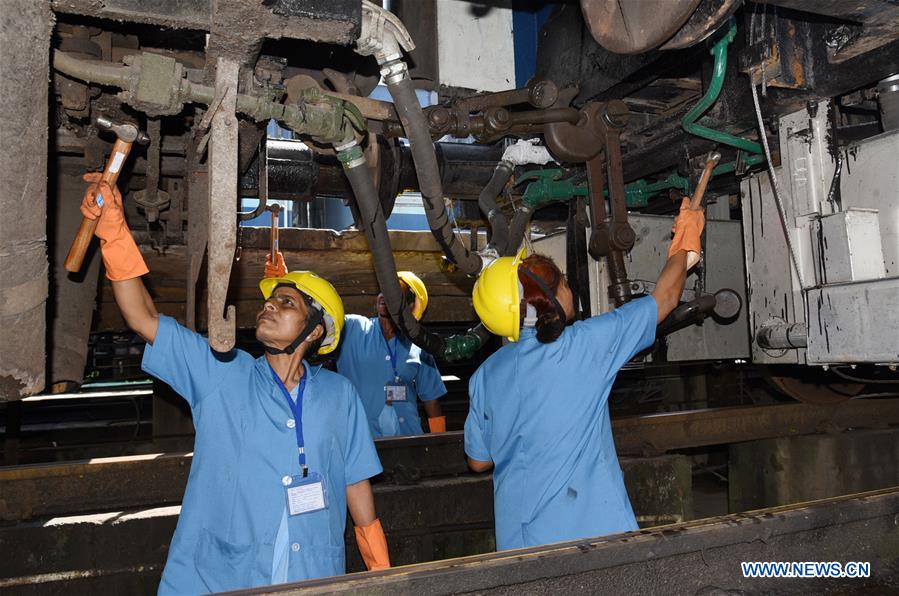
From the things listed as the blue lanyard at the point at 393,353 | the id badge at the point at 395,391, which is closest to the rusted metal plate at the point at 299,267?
the blue lanyard at the point at 393,353

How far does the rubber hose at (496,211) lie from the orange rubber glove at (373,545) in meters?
1.40

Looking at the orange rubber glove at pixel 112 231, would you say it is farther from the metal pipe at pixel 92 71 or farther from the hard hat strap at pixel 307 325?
the hard hat strap at pixel 307 325

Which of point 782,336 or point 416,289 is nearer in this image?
point 782,336

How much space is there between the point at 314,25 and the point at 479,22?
1.21m

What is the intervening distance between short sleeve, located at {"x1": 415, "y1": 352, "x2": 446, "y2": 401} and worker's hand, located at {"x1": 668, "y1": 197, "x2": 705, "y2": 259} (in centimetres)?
216

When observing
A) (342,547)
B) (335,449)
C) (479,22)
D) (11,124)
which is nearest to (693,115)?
(479,22)

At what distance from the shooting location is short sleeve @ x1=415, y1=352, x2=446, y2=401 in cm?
433

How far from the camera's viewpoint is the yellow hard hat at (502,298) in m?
2.26

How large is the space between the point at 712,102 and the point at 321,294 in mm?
1676

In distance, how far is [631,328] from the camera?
2.28m

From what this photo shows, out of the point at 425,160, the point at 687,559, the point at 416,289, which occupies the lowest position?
the point at 687,559

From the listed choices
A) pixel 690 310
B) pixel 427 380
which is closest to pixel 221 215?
pixel 690 310

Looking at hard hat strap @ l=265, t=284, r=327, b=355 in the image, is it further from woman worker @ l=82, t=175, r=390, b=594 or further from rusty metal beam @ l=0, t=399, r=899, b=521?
rusty metal beam @ l=0, t=399, r=899, b=521

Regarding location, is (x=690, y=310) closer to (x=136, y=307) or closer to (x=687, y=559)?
(x=687, y=559)
